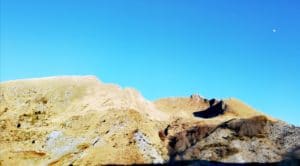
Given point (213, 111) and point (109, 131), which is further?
point (213, 111)

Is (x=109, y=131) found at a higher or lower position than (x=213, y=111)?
lower

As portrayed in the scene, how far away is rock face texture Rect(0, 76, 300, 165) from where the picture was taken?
13525 centimetres

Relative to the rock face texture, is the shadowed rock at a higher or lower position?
higher

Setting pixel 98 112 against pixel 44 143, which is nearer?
pixel 44 143

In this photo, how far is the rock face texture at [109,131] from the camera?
5325 inches

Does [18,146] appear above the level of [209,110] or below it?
below

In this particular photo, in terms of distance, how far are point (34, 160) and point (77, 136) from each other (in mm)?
13375

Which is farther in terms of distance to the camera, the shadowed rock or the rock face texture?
the shadowed rock

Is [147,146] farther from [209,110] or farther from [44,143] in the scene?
[209,110]

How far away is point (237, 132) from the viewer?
144 meters

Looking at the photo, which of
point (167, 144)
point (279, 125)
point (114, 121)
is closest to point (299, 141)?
point (279, 125)

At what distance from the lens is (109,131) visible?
146 m

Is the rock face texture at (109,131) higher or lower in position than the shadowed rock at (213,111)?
lower

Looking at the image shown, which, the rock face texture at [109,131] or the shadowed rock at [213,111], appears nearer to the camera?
the rock face texture at [109,131]
